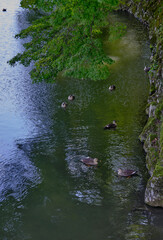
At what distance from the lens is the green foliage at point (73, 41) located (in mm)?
12070

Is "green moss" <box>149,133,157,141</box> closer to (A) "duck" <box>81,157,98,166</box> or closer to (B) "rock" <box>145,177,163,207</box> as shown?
(A) "duck" <box>81,157,98,166</box>

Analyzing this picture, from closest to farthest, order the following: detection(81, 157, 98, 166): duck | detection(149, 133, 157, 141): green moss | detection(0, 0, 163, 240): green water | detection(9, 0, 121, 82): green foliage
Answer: detection(0, 0, 163, 240): green water < detection(9, 0, 121, 82): green foliage < detection(81, 157, 98, 166): duck < detection(149, 133, 157, 141): green moss

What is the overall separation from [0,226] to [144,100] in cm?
1199

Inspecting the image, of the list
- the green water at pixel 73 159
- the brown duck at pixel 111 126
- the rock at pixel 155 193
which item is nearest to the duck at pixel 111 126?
the brown duck at pixel 111 126

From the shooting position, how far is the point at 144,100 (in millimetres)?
19297

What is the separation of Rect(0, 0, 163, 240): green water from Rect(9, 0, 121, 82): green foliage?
3703 millimetres

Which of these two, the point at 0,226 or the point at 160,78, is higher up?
the point at 160,78

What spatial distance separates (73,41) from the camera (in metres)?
13.5

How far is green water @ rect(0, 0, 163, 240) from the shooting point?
10352 mm

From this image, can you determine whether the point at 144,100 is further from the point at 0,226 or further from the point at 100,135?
the point at 0,226

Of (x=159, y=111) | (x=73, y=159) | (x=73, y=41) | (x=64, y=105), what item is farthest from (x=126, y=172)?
(x=64, y=105)

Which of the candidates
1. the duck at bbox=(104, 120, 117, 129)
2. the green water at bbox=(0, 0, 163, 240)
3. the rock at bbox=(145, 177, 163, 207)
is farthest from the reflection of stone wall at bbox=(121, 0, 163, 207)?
the duck at bbox=(104, 120, 117, 129)

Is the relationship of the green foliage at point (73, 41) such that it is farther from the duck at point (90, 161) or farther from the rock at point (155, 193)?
the rock at point (155, 193)

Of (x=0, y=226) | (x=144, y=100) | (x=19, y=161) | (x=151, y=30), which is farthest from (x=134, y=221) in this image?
(x=151, y=30)
